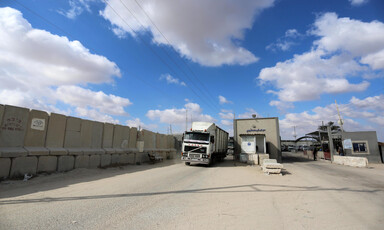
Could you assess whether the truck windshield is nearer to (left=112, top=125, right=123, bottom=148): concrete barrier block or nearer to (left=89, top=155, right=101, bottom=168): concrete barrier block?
(left=112, top=125, right=123, bottom=148): concrete barrier block

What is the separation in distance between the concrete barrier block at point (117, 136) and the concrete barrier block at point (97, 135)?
1497mm

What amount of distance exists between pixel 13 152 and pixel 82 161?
12.6ft

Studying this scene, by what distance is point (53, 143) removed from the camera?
10453 mm

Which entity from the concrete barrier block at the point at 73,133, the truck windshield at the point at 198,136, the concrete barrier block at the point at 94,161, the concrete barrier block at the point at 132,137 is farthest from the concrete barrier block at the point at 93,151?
the truck windshield at the point at 198,136

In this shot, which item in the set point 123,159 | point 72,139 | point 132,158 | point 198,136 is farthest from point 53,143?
point 198,136

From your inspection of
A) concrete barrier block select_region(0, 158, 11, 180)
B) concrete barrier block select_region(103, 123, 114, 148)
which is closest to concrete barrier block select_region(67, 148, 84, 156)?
concrete barrier block select_region(103, 123, 114, 148)

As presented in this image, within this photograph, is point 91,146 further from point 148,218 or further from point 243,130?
point 243,130

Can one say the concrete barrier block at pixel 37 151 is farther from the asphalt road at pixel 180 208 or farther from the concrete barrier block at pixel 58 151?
the asphalt road at pixel 180 208

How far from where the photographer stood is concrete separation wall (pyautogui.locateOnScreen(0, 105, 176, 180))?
854cm

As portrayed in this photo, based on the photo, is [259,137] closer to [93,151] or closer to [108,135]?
[108,135]

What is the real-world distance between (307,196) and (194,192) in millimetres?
3869

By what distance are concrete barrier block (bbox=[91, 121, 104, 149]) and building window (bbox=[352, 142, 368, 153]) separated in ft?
90.7

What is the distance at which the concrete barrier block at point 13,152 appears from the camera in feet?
26.4

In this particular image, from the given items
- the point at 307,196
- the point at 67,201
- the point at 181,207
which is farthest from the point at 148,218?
the point at 307,196
